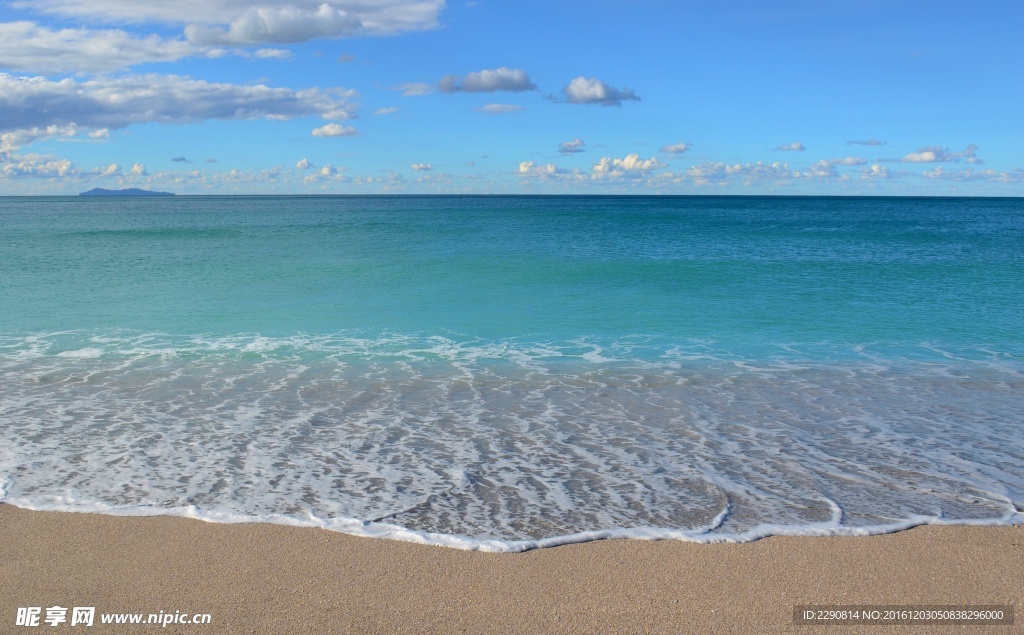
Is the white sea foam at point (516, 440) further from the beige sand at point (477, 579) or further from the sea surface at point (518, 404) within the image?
the beige sand at point (477, 579)

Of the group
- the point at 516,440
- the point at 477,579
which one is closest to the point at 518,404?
the point at 516,440

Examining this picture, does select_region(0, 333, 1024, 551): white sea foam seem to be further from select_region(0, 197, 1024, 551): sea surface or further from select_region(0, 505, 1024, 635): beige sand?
select_region(0, 505, 1024, 635): beige sand

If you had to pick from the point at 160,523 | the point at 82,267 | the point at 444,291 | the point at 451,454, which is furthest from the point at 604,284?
the point at 82,267

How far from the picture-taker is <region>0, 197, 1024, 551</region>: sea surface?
526cm

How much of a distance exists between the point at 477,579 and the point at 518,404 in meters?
3.97

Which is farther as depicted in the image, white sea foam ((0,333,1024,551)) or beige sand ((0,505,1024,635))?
white sea foam ((0,333,1024,551))

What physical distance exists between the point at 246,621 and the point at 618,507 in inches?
103

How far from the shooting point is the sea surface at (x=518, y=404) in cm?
526

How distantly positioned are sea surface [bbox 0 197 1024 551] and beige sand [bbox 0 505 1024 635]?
0.87 ft

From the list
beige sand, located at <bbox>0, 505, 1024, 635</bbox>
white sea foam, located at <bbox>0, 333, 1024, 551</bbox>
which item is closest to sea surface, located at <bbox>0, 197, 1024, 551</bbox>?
white sea foam, located at <bbox>0, 333, 1024, 551</bbox>

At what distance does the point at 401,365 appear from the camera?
1001cm

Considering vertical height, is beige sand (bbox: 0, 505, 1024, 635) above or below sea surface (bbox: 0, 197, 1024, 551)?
below

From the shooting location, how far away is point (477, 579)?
4.20 metres

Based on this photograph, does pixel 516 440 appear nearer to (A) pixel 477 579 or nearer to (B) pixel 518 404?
(B) pixel 518 404
